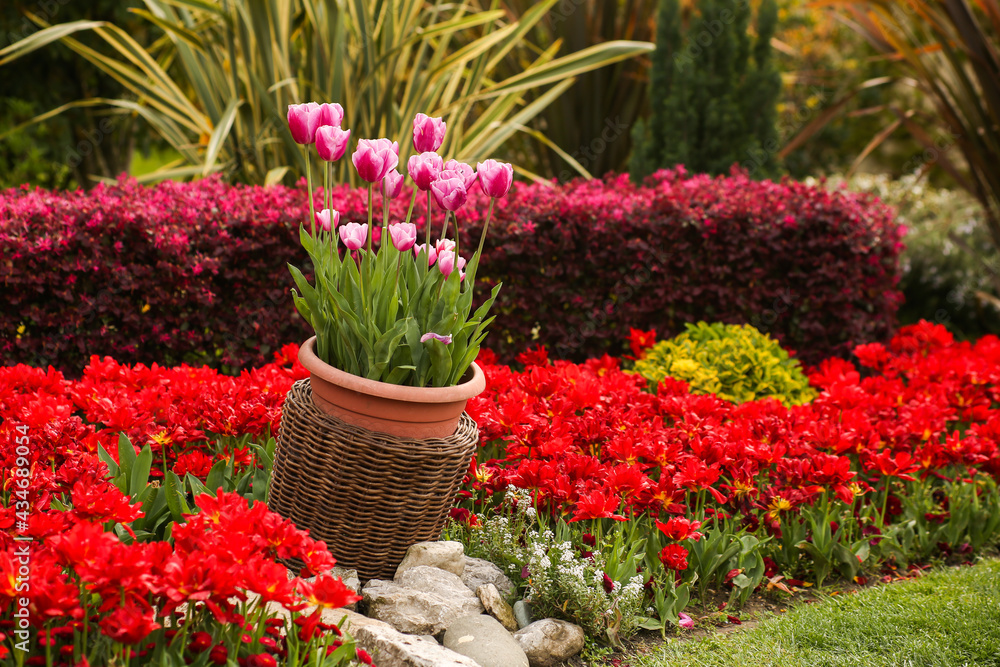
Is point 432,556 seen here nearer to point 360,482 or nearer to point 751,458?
point 360,482

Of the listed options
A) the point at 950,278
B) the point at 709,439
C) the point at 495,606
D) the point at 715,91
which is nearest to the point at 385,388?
the point at 495,606

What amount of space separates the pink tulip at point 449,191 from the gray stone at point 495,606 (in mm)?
1084

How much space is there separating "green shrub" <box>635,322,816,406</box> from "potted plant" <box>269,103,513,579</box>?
1.76 metres

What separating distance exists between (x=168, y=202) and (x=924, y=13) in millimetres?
4601

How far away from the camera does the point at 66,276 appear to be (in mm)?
3461

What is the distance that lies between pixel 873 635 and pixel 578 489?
0.99 metres

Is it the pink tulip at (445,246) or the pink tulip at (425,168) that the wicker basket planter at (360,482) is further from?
the pink tulip at (425,168)

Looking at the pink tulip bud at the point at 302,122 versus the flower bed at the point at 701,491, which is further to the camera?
the flower bed at the point at 701,491

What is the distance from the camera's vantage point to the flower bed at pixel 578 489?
1682 millimetres

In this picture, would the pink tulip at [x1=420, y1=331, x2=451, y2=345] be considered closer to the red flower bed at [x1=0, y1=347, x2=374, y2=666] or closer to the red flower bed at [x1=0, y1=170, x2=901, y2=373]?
the red flower bed at [x1=0, y1=347, x2=374, y2=666]

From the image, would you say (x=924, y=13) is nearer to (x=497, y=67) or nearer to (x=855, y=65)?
(x=497, y=67)

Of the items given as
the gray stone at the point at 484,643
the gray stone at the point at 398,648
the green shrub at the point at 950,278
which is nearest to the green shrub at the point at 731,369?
the gray stone at the point at 484,643

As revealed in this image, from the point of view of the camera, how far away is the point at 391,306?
210 cm

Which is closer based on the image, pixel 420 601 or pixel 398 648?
pixel 398 648
